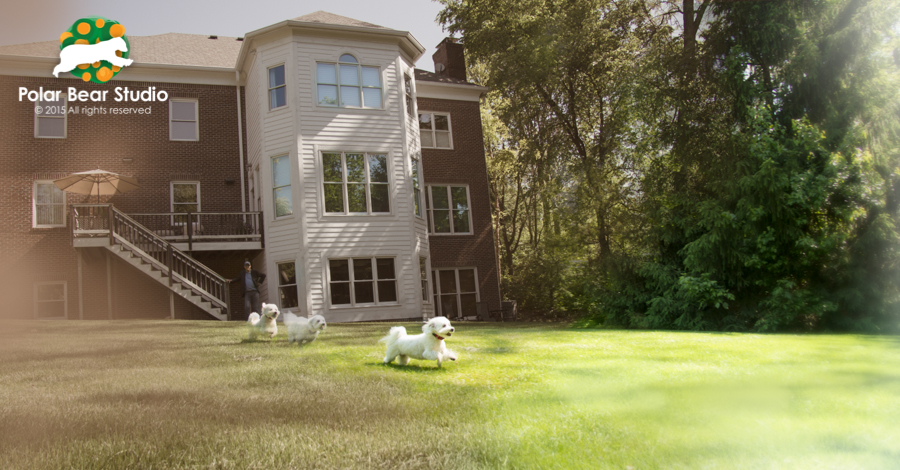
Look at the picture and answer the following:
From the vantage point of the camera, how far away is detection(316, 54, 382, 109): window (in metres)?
19.2

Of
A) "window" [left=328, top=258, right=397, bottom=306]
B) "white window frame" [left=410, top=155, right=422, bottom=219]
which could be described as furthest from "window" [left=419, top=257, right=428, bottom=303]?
"white window frame" [left=410, top=155, right=422, bottom=219]

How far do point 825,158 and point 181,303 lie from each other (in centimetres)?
1861

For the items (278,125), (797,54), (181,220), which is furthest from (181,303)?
(797,54)

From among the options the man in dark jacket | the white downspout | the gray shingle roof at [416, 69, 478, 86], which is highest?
the gray shingle roof at [416, 69, 478, 86]

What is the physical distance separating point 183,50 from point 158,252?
8.62 meters

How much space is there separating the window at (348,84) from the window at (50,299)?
9769 mm

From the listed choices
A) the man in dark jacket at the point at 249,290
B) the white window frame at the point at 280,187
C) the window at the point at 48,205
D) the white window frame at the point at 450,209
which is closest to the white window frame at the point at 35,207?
the window at the point at 48,205

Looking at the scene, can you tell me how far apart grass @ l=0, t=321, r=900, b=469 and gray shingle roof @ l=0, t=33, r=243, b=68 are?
14301mm

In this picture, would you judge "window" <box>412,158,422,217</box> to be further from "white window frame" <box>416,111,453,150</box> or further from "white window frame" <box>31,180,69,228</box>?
"white window frame" <box>31,180,69,228</box>

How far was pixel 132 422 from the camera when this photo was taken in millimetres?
4668

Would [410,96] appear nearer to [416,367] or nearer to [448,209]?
Result: [448,209]

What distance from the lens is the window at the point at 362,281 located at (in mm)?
18484

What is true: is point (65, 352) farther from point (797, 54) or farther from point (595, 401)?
point (797, 54)

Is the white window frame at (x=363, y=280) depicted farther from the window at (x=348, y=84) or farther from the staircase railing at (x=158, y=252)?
the window at (x=348, y=84)
